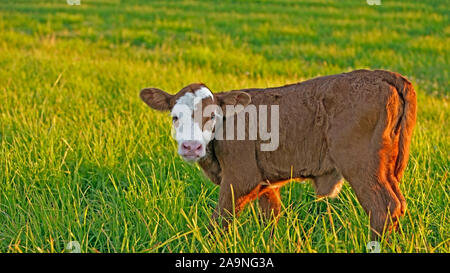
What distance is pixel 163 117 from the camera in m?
6.05

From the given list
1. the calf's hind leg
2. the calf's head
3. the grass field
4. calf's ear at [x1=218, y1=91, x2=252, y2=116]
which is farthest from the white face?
the calf's hind leg

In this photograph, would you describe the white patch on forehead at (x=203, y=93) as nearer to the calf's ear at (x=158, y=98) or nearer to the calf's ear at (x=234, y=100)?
the calf's ear at (x=234, y=100)

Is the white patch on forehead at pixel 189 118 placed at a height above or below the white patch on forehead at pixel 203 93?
below

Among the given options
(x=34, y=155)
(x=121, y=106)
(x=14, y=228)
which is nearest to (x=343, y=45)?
(x=121, y=106)

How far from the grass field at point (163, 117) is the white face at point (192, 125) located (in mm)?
387

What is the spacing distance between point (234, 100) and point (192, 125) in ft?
1.31

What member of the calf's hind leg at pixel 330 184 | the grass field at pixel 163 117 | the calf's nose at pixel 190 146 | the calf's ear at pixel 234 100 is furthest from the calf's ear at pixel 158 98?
the calf's hind leg at pixel 330 184

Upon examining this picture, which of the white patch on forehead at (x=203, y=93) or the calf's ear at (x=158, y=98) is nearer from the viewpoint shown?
the white patch on forehead at (x=203, y=93)

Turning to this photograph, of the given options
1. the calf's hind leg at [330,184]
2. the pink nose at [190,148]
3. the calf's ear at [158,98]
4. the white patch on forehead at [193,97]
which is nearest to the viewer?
the pink nose at [190,148]

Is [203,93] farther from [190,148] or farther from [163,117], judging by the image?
[163,117]

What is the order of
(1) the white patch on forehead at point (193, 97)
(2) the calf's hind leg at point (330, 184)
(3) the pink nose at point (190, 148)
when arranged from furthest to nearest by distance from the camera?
(2) the calf's hind leg at point (330, 184), (1) the white patch on forehead at point (193, 97), (3) the pink nose at point (190, 148)

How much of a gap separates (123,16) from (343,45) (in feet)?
26.9

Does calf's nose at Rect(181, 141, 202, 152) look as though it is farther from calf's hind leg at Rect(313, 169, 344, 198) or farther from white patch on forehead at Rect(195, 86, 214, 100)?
calf's hind leg at Rect(313, 169, 344, 198)

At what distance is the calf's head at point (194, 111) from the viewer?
3.32 m
